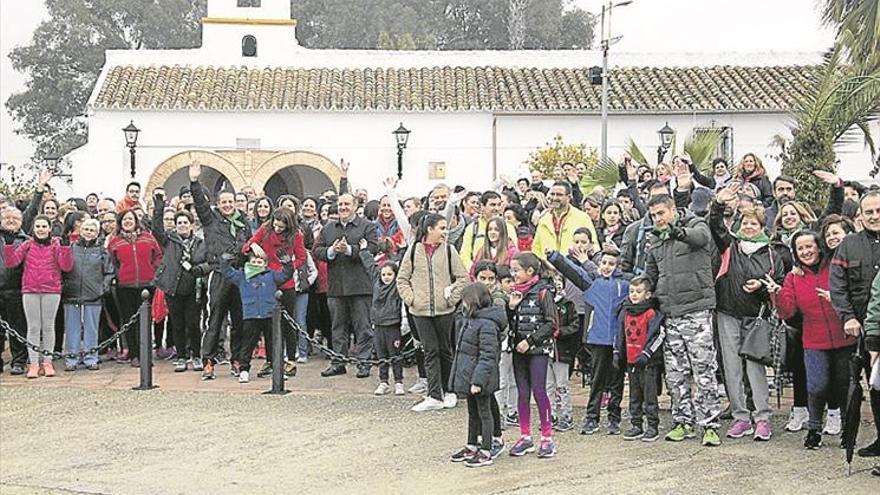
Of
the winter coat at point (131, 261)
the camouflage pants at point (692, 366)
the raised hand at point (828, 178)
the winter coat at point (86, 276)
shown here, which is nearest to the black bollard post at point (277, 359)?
the winter coat at point (131, 261)

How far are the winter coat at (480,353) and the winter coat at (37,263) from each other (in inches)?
219

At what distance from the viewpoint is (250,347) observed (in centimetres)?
1195

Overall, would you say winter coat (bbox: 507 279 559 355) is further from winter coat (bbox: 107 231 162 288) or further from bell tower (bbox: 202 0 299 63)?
bell tower (bbox: 202 0 299 63)

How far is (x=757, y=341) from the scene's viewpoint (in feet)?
29.0

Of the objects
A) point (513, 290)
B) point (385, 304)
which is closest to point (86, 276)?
point (385, 304)

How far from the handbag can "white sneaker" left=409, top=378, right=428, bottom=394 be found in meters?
3.44

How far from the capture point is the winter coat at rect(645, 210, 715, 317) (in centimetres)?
868

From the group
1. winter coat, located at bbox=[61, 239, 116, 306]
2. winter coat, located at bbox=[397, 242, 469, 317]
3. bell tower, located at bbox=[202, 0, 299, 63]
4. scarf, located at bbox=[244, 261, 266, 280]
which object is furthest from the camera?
bell tower, located at bbox=[202, 0, 299, 63]

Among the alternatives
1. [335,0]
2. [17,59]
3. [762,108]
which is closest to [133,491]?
[762,108]

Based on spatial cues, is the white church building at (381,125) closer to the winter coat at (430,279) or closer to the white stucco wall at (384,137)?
the white stucco wall at (384,137)

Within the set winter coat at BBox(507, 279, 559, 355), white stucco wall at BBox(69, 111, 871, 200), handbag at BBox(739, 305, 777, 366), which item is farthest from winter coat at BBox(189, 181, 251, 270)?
white stucco wall at BBox(69, 111, 871, 200)

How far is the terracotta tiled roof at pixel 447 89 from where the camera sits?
27.3m

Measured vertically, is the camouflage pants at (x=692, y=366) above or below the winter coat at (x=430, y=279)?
below

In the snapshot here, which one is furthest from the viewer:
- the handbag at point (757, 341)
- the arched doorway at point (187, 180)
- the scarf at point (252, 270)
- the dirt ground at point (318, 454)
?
the arched doorway at point (187, 180)
